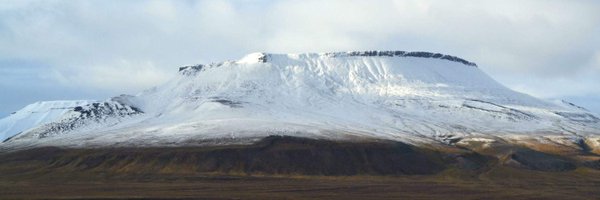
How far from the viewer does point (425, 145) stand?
653 ft

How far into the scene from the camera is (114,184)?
436 ft

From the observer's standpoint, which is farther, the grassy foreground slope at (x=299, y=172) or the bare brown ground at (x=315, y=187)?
the grassy foreground slope at (x=299, y=172)

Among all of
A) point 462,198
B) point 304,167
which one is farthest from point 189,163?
point 462,198

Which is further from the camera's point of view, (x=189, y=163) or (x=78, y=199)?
(x=189, y=163)

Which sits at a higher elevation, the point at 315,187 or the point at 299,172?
the point at 299,172

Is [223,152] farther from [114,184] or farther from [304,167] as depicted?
[114,184]

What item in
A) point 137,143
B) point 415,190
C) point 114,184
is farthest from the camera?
point 137,143

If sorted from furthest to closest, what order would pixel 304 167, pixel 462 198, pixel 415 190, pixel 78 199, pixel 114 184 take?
pixel 304 167 → pixel 114 184 → pixel 415 190 → pixel 462 198 → pixel 78 199

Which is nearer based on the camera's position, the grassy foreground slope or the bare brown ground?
the bare brown ground

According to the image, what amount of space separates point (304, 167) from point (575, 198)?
67230mm

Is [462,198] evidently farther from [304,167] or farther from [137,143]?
[137,143]

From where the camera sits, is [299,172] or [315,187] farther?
[299,172]

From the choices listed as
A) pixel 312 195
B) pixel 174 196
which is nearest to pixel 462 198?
pixel 312 195

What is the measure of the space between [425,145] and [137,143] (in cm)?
7865
